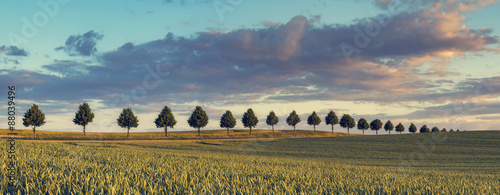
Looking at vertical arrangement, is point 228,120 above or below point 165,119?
below

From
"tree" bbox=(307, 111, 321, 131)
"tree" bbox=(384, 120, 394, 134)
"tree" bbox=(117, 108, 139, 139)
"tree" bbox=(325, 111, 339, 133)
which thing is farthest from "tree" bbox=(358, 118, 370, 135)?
"tree" bbox=(117, 108, 139, 139)

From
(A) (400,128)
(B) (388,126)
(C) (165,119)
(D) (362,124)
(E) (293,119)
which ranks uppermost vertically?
(C) (165,119)

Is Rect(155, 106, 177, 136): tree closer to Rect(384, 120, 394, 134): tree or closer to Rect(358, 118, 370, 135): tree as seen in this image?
Rect(358, 118, 370, 135): tree

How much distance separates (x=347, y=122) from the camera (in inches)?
5689

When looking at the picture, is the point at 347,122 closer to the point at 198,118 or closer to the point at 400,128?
the point at 400,128

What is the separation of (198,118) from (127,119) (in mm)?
20674

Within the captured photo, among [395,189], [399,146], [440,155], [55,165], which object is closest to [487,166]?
[440,155]

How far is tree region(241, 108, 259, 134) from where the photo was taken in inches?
4729

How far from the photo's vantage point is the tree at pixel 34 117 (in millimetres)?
88500

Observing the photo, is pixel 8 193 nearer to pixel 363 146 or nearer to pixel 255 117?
pixel 363 146

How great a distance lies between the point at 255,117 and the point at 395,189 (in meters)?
114

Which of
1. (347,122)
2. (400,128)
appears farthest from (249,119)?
(400,128)

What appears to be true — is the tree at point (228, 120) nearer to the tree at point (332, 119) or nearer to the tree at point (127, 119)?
the tree at point (127, 119)

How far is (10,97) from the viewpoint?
10.9 m
